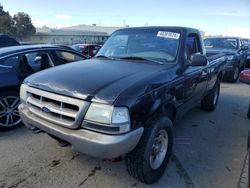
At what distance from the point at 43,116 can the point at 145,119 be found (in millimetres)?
1183

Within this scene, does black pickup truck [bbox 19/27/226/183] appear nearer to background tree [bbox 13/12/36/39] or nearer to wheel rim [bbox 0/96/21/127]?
wheel rim [bbox 0/96/21/127]

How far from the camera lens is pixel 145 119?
9.25 feet

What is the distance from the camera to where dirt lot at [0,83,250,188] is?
10.5 ft

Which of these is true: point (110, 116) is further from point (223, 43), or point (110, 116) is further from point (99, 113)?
point (223, 43)

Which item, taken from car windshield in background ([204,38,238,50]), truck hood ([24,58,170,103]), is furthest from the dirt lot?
car windshield in background ([204,38,238,50])

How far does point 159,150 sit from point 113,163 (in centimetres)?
74

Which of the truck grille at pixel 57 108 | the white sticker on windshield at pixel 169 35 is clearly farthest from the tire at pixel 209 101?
the truck grille at pixel 57 108

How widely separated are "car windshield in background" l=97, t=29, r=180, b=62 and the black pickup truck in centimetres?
1

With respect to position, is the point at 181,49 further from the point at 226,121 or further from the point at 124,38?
the point at 226,121

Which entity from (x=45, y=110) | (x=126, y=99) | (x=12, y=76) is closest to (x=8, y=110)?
(x=12, y=76)

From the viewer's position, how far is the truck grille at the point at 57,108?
264cm

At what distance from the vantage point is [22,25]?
2071 inches

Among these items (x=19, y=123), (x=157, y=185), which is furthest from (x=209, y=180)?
(x=19, y=123)

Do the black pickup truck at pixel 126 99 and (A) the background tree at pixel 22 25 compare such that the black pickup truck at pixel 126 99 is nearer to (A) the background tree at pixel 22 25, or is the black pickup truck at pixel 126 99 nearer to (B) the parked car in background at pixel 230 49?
(B) the parked car in background at pixel 230 49
